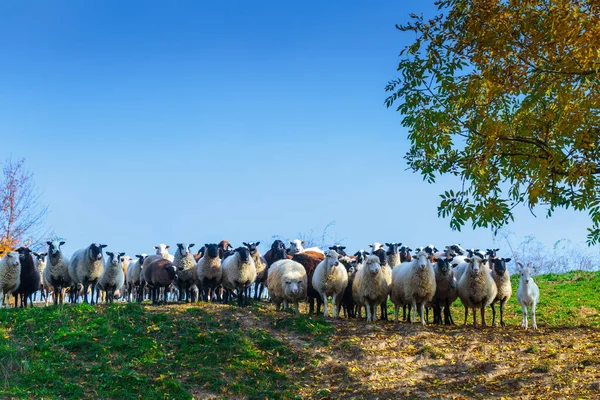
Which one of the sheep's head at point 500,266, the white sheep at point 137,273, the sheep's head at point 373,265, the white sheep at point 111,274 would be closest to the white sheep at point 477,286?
the sheep's head at point 500,266

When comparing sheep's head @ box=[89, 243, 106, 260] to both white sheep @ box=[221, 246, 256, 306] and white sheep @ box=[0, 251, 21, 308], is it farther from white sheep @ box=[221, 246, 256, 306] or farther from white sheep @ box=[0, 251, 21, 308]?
white sheep @ box=[221, 246, 256, 306]

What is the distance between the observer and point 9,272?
19.6 m

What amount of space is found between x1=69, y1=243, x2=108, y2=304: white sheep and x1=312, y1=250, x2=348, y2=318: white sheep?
6854 millimetres

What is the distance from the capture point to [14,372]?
42.3 ft

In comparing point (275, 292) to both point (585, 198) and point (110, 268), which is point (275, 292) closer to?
point (110, 268)

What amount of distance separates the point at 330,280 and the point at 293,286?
3.35 feet

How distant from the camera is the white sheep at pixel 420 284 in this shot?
17.1m

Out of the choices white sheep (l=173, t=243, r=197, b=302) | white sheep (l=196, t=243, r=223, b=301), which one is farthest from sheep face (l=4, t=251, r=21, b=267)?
white sheep (l=196, t=243, r=223, b=301)

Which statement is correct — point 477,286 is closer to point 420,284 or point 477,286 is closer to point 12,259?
point 420,284

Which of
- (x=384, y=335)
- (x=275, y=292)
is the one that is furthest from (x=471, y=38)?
(x=275, y=292)

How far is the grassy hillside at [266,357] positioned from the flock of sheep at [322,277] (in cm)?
133

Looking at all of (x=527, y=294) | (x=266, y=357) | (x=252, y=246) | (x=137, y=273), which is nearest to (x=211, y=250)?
(x=252, y=246)

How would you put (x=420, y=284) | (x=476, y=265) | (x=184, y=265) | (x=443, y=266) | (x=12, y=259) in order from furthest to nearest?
(x=184, y=265), (x=12, y=259), (x=443, y=266), (x=476, y=265), (x=420, y=284)

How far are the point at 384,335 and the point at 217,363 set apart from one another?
13.1 ft
